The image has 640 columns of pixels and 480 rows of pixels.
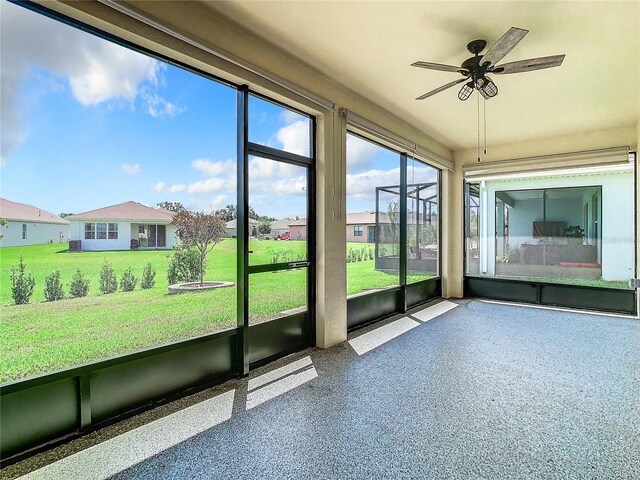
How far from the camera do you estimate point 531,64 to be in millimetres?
2549

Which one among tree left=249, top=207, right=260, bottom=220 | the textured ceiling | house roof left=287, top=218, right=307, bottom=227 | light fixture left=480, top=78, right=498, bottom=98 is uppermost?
the textured ceiling

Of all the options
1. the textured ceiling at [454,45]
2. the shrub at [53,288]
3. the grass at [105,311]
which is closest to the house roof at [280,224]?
the grass at [105,311]

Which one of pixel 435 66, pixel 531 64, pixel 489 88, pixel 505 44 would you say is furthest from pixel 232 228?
pixel 531 64

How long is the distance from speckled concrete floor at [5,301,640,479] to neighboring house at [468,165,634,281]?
2291 mm

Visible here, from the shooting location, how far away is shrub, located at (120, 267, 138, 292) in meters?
2.29

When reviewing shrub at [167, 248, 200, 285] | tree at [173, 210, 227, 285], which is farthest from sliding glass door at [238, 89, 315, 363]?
shrub at [167, 248, 200, 285]

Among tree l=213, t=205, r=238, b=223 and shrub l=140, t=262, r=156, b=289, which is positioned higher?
tree l=213, t=205, r=238, b=223

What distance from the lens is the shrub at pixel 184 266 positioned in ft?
8.39

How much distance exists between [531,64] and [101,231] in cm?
341

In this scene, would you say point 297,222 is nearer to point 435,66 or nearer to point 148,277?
point 148,277

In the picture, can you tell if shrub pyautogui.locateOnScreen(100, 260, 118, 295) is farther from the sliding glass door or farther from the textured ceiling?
the textured ceiling

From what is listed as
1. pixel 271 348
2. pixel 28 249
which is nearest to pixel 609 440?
pixel 271 348

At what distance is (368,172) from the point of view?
446 cm

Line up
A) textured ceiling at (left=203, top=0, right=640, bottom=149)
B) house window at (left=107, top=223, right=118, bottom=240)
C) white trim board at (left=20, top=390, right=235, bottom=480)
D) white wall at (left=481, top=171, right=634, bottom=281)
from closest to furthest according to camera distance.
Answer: white trim board at (left=20, top=390, right=235, bottom=480), house window at (left=107, top=223, right=118, bottom=240), textured ceiling at (left=203, top=0, right=640, bottom=149), white wall at (left=481, top=171, right=634, bottom=281)
